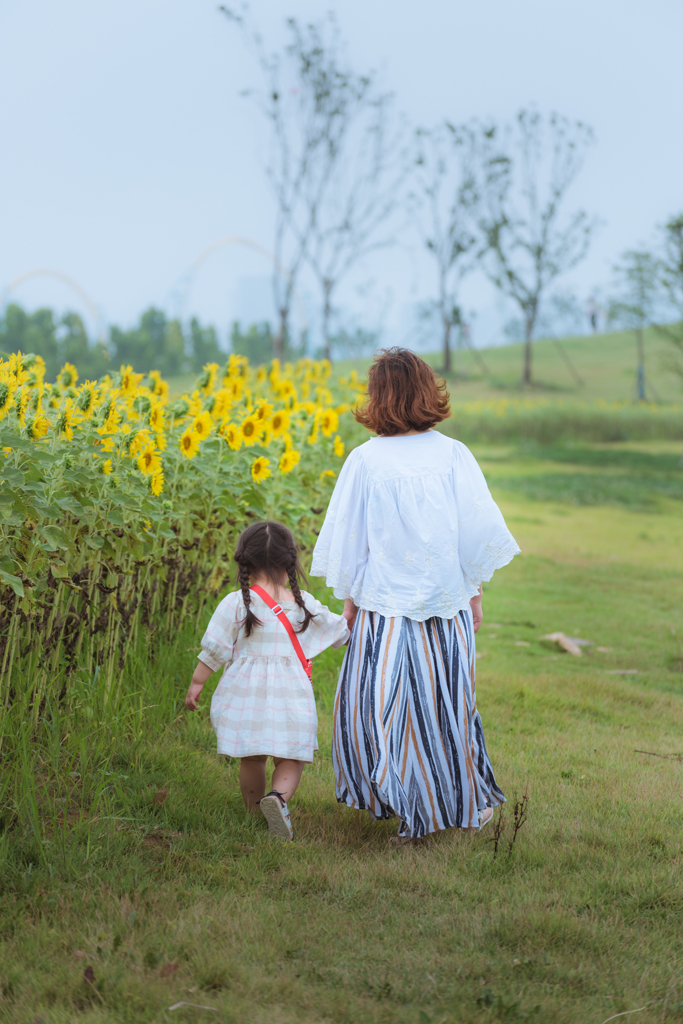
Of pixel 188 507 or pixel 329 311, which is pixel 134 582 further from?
pixel 329 311

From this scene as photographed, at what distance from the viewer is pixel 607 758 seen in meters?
3.54

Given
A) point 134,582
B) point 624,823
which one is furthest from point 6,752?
point 624,823

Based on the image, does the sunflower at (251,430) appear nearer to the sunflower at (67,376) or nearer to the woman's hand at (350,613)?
the woman's hand at (350,613)

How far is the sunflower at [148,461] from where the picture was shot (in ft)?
10.2

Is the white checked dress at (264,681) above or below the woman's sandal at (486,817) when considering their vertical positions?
above

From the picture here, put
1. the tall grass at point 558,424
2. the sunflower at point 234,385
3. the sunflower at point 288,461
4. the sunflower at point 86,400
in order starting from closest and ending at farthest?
the sunflower at point 86,400
the sunflower at point 288,461
the sunflower at point 234,385
the tall grass at point 558,424

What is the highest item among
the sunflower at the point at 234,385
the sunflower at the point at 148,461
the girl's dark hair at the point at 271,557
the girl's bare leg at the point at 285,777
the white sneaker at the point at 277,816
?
the sunflower at the point at 234,385

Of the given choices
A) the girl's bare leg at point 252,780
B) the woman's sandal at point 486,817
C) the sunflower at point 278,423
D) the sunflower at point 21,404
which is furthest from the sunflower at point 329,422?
the woman's sandal at point 486,817

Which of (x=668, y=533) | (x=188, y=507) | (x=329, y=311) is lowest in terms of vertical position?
(x=668, y=533)

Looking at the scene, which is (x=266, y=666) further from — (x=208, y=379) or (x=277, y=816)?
(x=208, y=379)

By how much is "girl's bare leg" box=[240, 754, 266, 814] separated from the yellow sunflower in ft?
4.50

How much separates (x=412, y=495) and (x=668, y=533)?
9.40 m

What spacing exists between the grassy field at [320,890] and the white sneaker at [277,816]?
55mm

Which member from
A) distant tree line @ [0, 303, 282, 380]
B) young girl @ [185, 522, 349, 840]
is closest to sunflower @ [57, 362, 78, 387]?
young girl @ [185, 522, 349, 840]
